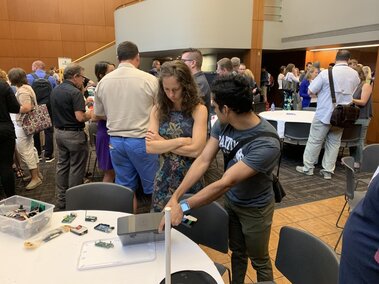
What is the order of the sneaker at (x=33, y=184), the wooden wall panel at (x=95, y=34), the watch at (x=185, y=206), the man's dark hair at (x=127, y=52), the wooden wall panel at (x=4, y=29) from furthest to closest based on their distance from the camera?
the wooden wall panel at (x=95, y=34)
the wooden wall panel at (x=4, y=29)
the sneaker at (x=33, y=184)
the man's dark hair at (x=127, y=52)
the watch at (x=185, y=206)

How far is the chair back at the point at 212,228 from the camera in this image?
1.56 metres

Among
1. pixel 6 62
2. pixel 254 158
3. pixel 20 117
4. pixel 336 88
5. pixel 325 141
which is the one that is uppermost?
pixel 6 62

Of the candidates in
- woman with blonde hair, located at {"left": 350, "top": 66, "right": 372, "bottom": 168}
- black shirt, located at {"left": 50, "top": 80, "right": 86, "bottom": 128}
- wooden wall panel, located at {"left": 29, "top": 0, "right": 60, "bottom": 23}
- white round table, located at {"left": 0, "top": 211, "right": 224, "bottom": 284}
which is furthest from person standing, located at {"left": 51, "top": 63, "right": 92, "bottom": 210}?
wooden wall panel, located at {"left": 29, "top": 0, "right": 60, "bottom": 23}

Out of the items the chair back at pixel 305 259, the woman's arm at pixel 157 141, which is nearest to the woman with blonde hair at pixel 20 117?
the woman's arm at pixel 157 141

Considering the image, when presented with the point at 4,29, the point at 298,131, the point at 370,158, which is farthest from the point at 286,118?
the point at 4,29

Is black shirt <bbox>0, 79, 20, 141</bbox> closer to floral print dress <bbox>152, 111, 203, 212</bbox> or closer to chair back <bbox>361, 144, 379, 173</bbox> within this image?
floral print dress <bbox>152, 111, 203, 212</bbox>

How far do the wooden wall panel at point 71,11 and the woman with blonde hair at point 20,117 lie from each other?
9.72 m

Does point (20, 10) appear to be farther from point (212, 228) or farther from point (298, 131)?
point (212, 228)

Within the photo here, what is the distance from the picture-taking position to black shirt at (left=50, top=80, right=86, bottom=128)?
9.34 feet

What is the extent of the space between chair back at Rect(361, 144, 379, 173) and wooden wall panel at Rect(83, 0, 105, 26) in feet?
40.6

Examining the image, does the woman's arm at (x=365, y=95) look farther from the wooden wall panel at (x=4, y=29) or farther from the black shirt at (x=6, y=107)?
the wooden wall panel at (x=4, y=29)

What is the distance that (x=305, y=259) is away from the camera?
4.10 ft

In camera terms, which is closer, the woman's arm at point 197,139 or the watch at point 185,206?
the watch at point 185,206

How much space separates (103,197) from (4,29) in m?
12.2
